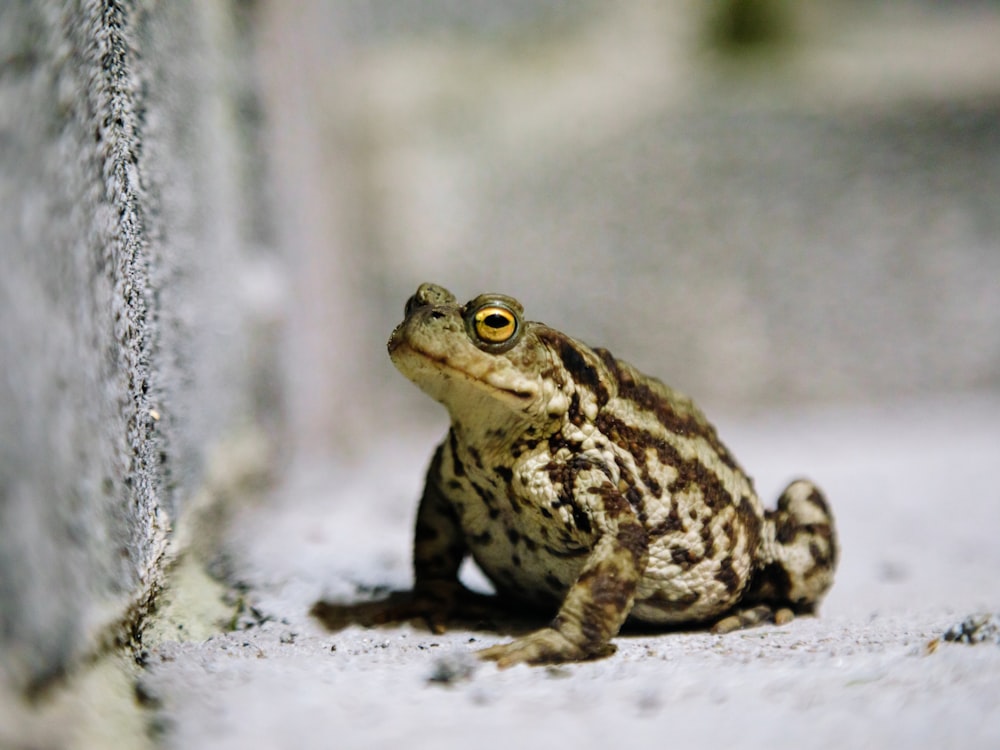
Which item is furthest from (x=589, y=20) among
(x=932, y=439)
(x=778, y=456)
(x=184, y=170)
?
(x=184, y=170)

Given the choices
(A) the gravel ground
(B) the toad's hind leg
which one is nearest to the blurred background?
(A) the gravel ground

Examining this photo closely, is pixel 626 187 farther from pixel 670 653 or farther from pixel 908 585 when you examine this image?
pixel 670 653

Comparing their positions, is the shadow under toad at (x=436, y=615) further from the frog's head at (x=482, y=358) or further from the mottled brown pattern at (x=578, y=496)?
the frog's head at (x=482, y=358)

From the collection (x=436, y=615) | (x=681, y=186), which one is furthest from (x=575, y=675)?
(x=681, y=186)

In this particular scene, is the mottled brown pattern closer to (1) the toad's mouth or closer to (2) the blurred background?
(1) the toad's mouth

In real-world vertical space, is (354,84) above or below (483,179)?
above

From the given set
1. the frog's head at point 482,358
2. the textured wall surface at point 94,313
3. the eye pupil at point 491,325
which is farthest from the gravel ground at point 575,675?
the eye pupil at point 491,325
